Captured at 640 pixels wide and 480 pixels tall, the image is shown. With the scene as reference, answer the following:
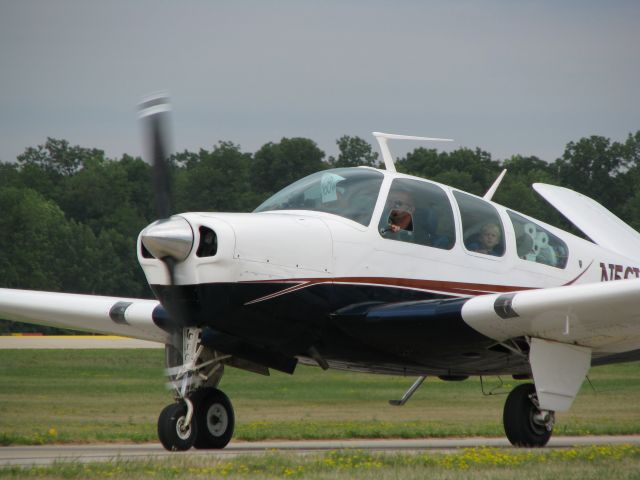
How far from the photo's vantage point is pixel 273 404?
70.3 feet

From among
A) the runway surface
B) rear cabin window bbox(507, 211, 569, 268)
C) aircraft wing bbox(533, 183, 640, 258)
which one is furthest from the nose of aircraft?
aircraft wing bbox(533, 183, 640, 258)

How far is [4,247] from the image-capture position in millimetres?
64062

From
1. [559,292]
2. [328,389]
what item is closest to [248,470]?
[559,292]

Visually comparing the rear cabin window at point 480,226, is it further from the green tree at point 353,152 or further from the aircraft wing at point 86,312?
the green tree at point 353,152

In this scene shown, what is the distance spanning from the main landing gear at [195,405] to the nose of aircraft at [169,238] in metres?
1.13

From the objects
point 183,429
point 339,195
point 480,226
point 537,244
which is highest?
point 339,195

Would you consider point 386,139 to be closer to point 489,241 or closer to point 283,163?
point 489,241

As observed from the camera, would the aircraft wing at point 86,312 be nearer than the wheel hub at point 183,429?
No

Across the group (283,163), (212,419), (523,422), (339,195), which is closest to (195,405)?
(212,419)

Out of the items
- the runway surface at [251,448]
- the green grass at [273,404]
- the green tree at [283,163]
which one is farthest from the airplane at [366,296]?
the green tree at [283,163]

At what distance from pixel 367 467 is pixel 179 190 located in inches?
2077

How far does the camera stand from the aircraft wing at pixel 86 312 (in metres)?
13.8

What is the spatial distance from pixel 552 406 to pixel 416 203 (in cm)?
258

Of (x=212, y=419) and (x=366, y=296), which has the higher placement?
(x=366, y=296)
